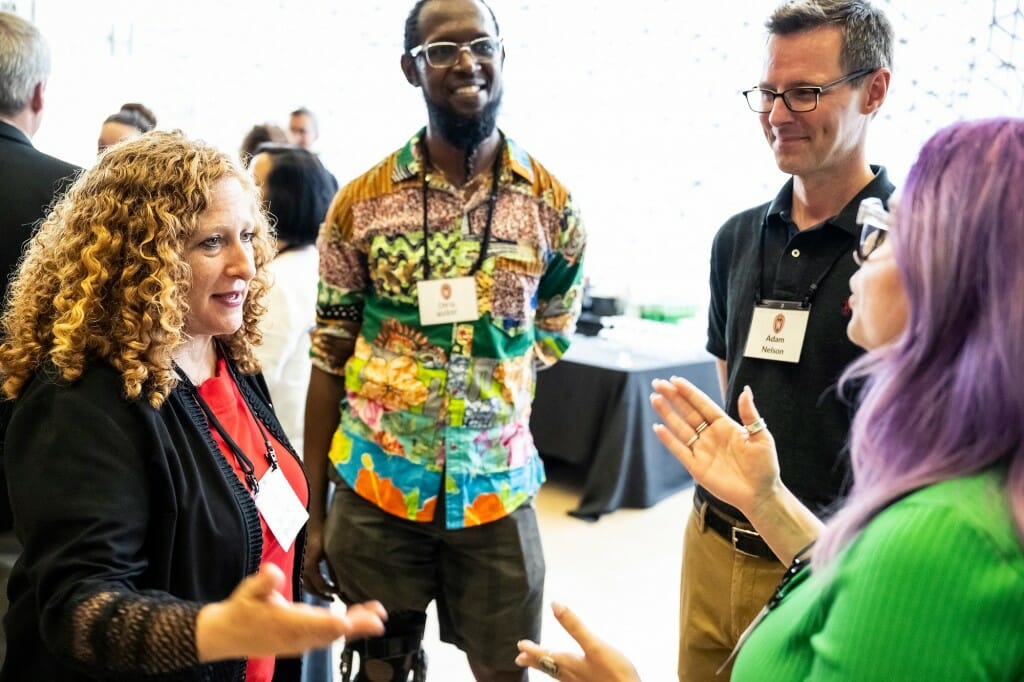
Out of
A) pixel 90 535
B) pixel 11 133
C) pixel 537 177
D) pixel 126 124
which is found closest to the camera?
pixel 90 535

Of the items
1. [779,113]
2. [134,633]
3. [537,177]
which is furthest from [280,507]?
[779,113]

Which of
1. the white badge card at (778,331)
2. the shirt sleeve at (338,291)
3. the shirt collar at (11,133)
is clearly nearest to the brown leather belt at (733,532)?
the white badge card at (778,331)

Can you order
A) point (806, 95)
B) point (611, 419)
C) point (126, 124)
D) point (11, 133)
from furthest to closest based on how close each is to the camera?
point (611, 419), point (126, 124), point (11, 133), point (806, 95)

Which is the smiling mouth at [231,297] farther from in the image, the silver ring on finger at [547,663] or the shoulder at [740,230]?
the shoulder at [740,230]

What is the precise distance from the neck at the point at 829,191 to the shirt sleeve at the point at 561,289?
48 cm

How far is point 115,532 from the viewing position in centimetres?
107

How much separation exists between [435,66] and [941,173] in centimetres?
119

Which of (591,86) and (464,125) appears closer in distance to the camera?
(464,125)

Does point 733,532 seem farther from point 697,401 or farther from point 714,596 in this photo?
point 697,401

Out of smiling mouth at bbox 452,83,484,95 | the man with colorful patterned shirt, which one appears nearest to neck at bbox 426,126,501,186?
the man with colorful patterned shirt

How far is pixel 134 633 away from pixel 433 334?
0.87 metres

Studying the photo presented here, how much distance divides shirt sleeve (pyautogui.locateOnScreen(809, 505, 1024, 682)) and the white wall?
9.13ft

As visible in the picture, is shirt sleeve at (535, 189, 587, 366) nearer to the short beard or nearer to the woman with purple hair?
the short beard

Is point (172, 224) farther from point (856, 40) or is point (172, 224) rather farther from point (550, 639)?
point (550, 639)
